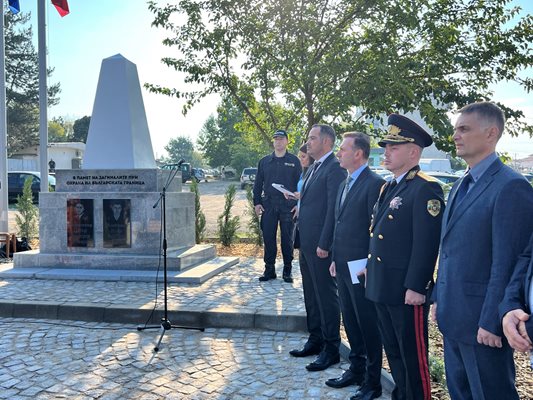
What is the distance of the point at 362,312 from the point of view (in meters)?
3.40

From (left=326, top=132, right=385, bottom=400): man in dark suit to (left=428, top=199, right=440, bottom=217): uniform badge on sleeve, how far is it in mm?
739

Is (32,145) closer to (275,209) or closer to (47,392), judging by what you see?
(275,209)

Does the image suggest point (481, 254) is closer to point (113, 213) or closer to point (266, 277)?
point (266, 277)

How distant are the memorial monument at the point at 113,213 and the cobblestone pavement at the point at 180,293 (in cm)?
34

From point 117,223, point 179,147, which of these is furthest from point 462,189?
point 179,147

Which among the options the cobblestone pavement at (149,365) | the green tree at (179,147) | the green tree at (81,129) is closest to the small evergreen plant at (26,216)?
the cobblestone pavement at (149,365)

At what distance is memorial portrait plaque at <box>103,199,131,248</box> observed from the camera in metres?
7.74

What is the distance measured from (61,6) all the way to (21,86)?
112 ft

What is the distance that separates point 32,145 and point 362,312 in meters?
44.5

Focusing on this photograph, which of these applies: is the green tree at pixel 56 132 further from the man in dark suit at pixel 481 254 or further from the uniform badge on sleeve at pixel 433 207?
the man in dark suit at pixel 481 254

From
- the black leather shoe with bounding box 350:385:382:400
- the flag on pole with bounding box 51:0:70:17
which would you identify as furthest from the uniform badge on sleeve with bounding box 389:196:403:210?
the flag on pole with bounding box 51:0:70:17

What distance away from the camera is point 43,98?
32.6ft

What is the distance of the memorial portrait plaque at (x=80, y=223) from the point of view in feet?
25.8

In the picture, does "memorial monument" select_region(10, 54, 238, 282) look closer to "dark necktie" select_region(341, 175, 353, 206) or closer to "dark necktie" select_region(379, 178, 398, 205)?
"dark necktie" select_region(341, 175, 353, 206)
